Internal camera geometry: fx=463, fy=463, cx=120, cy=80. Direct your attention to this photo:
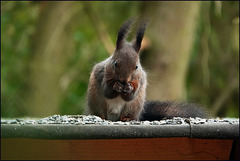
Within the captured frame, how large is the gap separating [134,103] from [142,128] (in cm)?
101

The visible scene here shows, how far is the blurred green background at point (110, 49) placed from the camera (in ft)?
15.0

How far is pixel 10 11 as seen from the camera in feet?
16.9

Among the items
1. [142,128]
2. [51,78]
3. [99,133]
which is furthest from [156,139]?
[51,78]

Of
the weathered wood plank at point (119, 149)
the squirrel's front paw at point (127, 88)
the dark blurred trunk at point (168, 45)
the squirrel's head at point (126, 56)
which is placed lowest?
the weathered wood plank at point (119, 149)

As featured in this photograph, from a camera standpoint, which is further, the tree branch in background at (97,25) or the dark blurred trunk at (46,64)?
the dark blurred trunk at (46,64)

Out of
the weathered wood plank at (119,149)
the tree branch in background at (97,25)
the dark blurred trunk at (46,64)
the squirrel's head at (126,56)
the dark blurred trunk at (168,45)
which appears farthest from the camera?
the dark blurred trunk at (46,64)

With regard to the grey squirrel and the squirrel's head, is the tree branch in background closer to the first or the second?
the grey squirrel

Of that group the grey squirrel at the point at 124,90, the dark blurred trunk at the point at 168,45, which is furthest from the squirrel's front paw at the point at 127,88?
the dark blurred trunk at the point at 168,45

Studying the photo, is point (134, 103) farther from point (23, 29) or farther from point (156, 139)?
point (23, 29)

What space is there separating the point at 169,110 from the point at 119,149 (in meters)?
1.15

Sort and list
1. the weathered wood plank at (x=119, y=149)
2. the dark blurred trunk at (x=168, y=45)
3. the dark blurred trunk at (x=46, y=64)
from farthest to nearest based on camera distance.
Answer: the dark blurred trunk at (x=46, y=64), the dark blurred trunk at (x=168, y=45), the weathered wood plank at (x=119, y=149)

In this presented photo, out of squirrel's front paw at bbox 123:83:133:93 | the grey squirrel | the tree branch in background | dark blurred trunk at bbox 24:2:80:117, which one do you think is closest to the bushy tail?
the grey squirrel

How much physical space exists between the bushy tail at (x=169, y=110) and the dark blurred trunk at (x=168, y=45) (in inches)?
60.4

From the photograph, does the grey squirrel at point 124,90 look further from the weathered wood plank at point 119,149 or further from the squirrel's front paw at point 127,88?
the weathered wood plank at point 119,149
